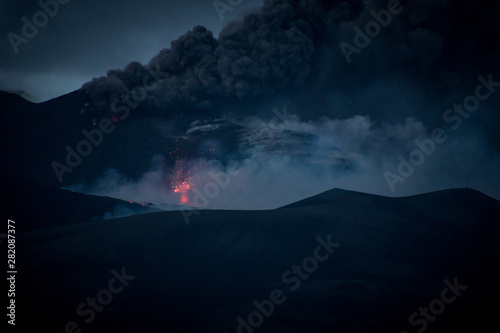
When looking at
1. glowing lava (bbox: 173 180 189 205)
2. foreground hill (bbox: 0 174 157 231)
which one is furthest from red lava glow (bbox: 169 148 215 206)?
foreground hill (bbox: 0 174 157 231)

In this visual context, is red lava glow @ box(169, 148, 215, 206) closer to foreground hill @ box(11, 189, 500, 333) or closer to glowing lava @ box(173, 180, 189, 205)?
glowing lava @ box(173, 180, 189, 205)

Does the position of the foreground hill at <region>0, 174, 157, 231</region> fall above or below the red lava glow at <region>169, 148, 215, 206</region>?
below

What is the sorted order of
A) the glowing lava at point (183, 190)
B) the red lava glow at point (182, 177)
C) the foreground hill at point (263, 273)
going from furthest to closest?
the red lava glow at point (182, 177) < the glowing lava at point (183, 190) < the foreground hill at point (263, 273)

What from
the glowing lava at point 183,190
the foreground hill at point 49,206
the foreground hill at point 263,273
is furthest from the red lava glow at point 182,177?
the foreground hill at point 263,273

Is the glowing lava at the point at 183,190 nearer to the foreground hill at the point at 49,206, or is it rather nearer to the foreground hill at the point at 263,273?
the foreground hill at the point at 49,206

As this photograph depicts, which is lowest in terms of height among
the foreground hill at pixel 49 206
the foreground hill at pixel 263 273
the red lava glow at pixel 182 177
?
the foreground hill at pixel 263 273

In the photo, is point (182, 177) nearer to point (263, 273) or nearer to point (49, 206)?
point (49, 206)

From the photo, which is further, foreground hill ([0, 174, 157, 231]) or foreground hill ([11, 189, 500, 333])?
foreground hill ([0, 174, 157, 231])

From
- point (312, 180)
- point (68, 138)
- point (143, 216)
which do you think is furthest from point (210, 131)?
point (143, 216)
